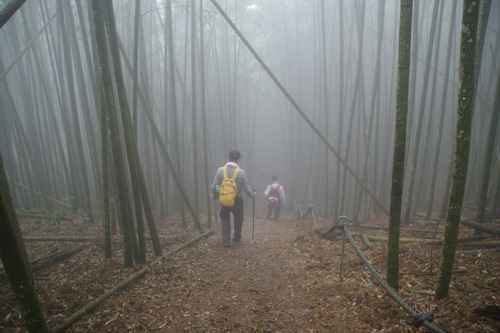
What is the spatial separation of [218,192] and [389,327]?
324 cm

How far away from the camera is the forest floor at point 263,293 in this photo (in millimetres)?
2057

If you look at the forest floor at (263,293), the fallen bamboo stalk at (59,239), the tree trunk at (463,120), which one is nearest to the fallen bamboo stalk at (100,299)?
the forest floor at (263,293)

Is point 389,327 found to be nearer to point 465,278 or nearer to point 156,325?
point 465,278

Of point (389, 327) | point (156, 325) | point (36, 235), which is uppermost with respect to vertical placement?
point (389, 327)

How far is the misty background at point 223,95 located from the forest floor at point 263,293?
217cm

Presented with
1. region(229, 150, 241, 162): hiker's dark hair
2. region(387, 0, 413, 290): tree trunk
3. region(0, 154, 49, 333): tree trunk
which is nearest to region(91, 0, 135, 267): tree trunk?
region(0, 154, 49, 333): tree trunk

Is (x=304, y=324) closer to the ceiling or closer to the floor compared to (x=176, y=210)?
closer to the ceiling

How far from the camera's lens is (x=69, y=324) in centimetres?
216

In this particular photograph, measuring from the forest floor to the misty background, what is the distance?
2.17 m

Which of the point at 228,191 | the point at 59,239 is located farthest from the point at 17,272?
the point at 59,239

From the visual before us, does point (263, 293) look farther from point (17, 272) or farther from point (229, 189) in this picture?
point (17, 272)

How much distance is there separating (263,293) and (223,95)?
33.6 ft

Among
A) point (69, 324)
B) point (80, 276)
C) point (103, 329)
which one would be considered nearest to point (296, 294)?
point (103, 329)

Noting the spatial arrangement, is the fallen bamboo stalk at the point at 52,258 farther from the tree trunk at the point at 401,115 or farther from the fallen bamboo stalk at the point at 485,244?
the fallen bamboo stalk at the point at 485,244
